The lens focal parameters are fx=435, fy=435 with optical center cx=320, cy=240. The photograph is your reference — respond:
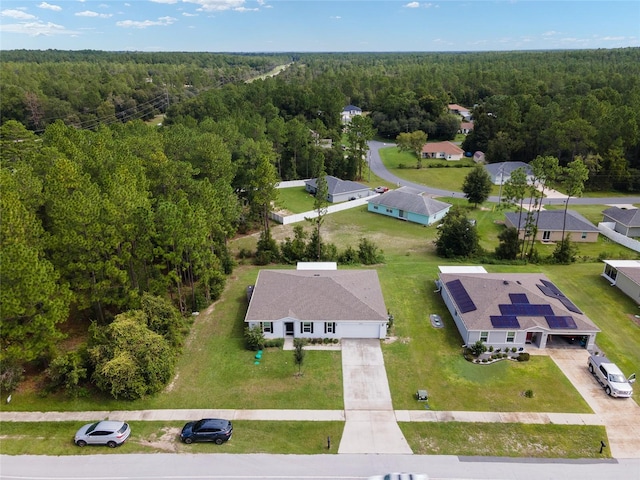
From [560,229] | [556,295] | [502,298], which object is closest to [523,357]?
[502,298]

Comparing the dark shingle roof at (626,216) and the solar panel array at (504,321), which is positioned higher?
the dark shingle roof at (626,216)

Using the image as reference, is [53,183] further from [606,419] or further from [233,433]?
[606,419]

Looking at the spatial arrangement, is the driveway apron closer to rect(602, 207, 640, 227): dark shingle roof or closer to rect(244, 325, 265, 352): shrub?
rect(244, 325, 265, 352): shrub

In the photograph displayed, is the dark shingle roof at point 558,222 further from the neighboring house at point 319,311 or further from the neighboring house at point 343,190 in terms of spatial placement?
the neighboring house at point 319,311

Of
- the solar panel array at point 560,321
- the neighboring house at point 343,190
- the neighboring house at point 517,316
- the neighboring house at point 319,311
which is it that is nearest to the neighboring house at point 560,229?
the neighboring house at point 517,316

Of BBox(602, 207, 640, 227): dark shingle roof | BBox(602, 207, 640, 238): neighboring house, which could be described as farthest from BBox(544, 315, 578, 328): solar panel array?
BBox(602, 207, 640, 227): dark shingle roof

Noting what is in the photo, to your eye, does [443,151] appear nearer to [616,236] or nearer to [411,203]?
[411,203]
